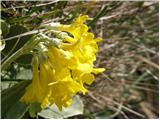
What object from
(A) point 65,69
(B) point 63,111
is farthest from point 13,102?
(A) point 65,69

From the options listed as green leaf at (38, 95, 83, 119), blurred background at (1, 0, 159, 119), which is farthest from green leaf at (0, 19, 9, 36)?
green leaf at (38, 95, 83, 119)

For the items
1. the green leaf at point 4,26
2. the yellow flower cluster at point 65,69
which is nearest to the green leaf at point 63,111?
the green leaf at point 4,26

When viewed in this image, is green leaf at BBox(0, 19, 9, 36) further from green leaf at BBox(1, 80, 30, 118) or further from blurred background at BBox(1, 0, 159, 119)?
green leaf at BBox(1, 80, 30, 118)

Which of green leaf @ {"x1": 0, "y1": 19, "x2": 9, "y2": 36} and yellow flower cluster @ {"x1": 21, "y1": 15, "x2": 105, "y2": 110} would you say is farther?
green leaf @ {"x1": 0, "y1": 19, "x2": 9, "y2": 36}

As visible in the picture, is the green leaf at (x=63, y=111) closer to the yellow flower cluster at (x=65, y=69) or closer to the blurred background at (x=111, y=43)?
the blurred background at (x=111, y=43)

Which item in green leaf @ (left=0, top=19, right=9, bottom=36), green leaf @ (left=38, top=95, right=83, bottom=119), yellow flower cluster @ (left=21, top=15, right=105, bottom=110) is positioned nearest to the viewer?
yellow flower cluster @ (left=21, top=15, right=105, bottom=110)

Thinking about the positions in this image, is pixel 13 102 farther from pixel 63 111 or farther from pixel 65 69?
pixel 65 69

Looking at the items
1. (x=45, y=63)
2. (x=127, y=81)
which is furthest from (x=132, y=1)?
(x=45, y=63)
